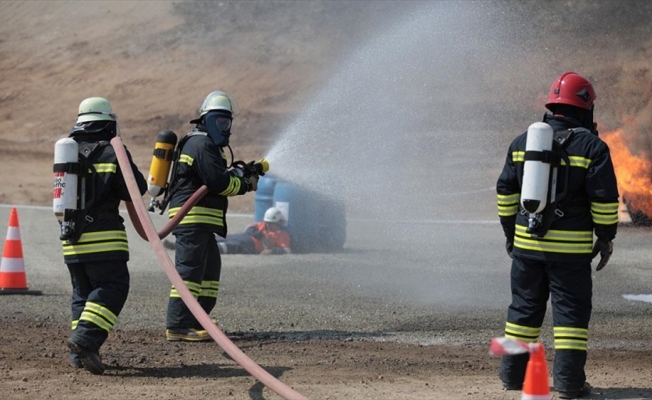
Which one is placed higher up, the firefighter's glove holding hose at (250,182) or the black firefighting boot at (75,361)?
the firefighter's glove holding hose at (250,182)

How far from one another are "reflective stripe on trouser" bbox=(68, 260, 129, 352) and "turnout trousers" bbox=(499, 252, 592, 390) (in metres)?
2.48

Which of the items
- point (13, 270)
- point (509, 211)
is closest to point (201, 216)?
point (509, 211)

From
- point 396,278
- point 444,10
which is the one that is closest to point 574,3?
point 444,10

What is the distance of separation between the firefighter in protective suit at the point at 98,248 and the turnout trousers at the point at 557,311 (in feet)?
8.20

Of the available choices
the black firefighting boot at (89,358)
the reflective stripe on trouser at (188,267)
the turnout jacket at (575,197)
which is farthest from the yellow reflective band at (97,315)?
the turnout jacket at (575,197)

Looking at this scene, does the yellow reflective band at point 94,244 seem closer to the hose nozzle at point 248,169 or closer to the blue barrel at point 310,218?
the hose nozzle at point 248,169

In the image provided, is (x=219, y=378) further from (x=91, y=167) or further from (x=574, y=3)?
(x=574, y=3)

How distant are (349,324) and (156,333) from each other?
1605mm

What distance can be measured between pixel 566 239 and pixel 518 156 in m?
0.55

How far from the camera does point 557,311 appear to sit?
6.06m

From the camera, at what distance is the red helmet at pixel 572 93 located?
6121 millimetres

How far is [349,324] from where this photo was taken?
8820 mm

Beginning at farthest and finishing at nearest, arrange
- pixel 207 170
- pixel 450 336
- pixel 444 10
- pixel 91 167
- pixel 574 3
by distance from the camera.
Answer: pixel 574 3 < pixel 444 10 < pixel 450 336 < pixel 207 170 < pixel 91 167

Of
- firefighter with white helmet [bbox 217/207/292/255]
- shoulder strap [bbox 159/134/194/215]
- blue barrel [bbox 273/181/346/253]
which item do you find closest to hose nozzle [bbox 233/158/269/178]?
shoulder strap [bbox 159/134/194/215]
